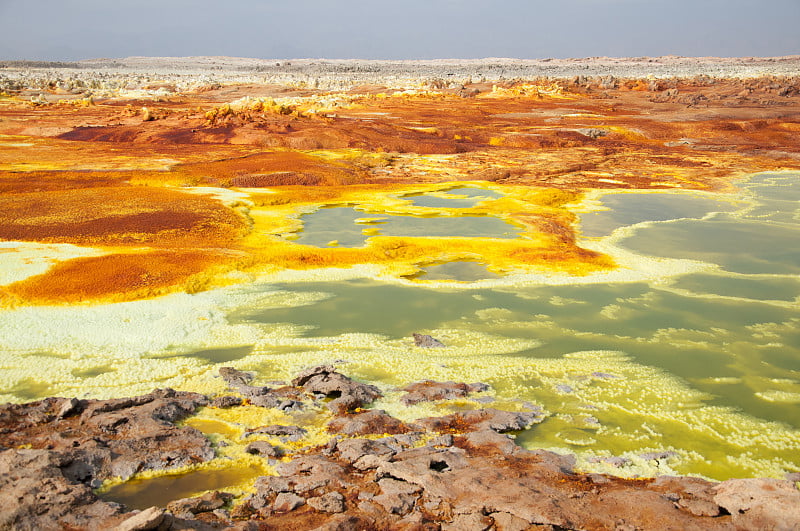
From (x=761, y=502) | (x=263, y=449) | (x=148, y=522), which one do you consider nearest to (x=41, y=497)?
(x=148, y=522)

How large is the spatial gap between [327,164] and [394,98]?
3347 centimetres

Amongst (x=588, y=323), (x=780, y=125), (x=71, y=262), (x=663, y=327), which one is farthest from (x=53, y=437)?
(x=780, y=125)

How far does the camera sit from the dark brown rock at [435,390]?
737 centimetres

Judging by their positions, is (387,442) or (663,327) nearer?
(387,442)

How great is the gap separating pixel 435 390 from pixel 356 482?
7.78ft

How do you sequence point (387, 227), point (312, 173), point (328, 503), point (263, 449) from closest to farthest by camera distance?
point (328, 503) → point (263, 449) → point (387, 227) → point (312, 173)

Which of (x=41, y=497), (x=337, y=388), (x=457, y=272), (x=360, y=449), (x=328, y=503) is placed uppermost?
(x=41, y=497)

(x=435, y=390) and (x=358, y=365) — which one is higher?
(x=435, y=390)

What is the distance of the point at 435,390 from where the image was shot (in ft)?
24.7

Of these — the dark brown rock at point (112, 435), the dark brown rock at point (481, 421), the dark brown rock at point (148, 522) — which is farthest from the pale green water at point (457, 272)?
the dark brown rock at point (148, 522)

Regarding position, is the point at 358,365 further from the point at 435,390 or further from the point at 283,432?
the point at 283,432

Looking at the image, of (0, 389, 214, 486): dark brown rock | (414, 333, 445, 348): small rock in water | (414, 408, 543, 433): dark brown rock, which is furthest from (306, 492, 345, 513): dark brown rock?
(414, 333, 445, 348): small rock in water

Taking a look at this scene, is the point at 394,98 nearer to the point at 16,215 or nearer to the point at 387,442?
the point at 16,215

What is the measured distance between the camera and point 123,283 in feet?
35.8
